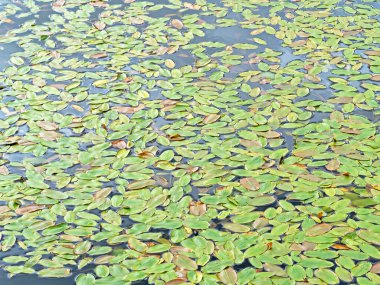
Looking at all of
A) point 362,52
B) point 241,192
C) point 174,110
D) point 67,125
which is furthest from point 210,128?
point 362,52

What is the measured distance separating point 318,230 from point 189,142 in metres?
0.71

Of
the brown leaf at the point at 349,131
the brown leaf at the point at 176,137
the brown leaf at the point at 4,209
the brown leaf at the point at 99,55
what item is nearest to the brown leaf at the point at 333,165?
the brown leaf at the point at 349,131

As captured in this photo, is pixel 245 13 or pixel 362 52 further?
pixel 245 13

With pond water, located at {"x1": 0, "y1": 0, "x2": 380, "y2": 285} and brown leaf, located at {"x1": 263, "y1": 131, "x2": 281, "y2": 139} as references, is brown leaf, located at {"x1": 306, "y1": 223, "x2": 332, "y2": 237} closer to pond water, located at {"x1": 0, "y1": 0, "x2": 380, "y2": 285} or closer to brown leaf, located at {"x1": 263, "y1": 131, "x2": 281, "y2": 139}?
pond water, located at {"x1": 0, "y1": 0, "x2": 380, "y2": 285}

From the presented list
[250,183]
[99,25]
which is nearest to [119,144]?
[250,183]

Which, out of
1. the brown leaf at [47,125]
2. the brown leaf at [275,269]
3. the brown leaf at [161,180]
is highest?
the brown leaf at [47,125]

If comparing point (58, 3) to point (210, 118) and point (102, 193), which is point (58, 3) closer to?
point (210, 118)

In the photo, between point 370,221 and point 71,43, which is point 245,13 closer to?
point 71,43

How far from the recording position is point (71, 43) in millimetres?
3545

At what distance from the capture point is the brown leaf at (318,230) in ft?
7.67

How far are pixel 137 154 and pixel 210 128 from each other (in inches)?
13.8

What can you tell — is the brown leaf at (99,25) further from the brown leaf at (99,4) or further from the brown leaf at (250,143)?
the brown leaf at (250,143)

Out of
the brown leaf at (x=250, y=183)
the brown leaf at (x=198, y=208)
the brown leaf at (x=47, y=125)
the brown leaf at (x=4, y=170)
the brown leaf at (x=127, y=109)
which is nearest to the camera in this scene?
the brown leaf at (x=198, y=208)

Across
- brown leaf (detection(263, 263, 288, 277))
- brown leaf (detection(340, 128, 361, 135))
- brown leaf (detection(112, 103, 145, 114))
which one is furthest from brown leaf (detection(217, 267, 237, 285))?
brown leaf (detection(112, 103, 145, 114))
